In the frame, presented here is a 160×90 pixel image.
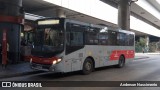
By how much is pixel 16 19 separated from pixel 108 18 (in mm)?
27261

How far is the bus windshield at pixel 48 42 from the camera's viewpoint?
12.9 m

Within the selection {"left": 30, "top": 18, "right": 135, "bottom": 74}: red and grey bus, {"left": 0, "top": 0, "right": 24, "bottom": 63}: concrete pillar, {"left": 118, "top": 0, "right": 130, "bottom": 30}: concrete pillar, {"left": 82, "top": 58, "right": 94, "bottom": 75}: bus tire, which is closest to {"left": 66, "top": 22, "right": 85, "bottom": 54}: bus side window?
{"left": 30, "top": 18, "right": 135, "bottom": 74}: red and grey bus

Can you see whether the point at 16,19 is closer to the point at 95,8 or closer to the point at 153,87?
the point at 153,87

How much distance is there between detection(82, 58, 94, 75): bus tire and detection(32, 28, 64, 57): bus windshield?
7.55 feet

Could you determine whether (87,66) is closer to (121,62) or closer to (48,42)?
(48,42)

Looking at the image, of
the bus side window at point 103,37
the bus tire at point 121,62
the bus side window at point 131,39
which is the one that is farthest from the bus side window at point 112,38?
the bus side window at point 131,39

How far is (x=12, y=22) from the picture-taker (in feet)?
61.1

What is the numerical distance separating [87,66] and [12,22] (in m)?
6.79

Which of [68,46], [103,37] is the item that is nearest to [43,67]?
[68,46]

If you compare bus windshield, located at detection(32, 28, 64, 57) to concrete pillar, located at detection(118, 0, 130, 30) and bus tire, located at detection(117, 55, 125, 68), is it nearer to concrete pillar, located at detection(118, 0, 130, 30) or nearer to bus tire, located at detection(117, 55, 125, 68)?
bus tire, located at detection(117, 55, 125, 68)

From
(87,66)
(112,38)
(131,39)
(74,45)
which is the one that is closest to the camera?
(74,45)

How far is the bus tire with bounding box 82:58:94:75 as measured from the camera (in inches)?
576

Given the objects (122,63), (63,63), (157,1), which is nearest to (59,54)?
(63,63)

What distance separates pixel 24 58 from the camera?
67.7 ft
